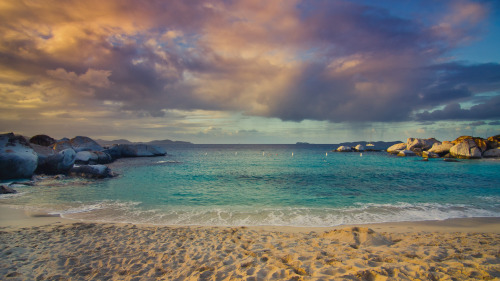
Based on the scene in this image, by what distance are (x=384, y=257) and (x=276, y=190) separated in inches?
470

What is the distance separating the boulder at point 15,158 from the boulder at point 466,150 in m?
72.0

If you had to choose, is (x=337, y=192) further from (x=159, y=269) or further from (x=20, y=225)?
(x=20, y=225)

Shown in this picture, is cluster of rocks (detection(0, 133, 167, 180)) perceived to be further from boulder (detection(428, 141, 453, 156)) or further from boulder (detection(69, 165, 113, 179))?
boulder (detection(428, 141, 453, 156))

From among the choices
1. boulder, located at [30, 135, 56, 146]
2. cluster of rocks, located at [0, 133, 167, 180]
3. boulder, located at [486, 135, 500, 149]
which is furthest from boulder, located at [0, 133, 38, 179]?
boulder, located at [486, 135, 500, 149]

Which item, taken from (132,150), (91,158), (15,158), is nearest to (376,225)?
(15,158)

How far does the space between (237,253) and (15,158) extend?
956 inches

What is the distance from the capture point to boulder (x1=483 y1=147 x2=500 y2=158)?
49291 millimetres

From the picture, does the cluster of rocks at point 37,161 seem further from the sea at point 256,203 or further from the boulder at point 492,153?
the boulder at point 492,153

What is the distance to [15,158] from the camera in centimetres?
1975

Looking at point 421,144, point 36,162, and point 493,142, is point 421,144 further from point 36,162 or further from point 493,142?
point 36,162

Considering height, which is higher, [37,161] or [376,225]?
[37,161]

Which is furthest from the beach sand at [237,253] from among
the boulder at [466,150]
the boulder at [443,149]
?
the boulder at [443,149]

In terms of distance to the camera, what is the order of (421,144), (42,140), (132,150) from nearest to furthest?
(42,140) → (132,150) → (421,144)

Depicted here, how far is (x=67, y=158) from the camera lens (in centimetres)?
2398
